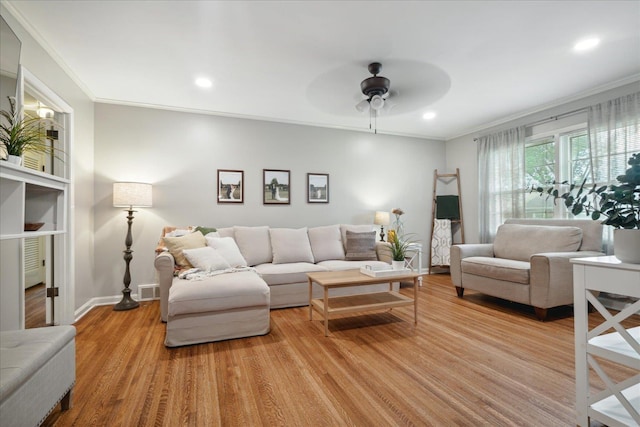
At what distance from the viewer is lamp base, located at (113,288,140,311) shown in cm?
336

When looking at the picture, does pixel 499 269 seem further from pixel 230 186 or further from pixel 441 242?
pixel 230 186

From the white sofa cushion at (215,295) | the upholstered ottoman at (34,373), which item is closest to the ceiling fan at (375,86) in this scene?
the white sofa cushion at (215,295)

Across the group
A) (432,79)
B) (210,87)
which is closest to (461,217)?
(432,79)

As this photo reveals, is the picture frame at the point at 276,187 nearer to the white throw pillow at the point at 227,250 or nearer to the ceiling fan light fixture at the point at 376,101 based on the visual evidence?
the white throw pillow at the point at 227,250

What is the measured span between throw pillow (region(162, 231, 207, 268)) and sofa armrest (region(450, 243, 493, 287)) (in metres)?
3.13

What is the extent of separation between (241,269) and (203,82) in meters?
2.05

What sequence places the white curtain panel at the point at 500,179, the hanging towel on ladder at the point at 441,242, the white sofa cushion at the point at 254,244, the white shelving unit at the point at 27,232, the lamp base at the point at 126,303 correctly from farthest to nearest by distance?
the hanging towel on ladder at the point at 441,242, the white curtain panel at the point at 500,179, the white sofa cushion at the point at 254,244, the lamp base at the point at 126,303, the white shelving unit at the point at 27,232

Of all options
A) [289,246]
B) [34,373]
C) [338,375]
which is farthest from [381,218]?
[34,373]

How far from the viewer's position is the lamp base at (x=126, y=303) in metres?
3.36

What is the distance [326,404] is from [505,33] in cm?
299

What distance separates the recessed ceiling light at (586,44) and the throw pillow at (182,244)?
4.02 metres

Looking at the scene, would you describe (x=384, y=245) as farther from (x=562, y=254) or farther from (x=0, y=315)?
(x=0, y=315)

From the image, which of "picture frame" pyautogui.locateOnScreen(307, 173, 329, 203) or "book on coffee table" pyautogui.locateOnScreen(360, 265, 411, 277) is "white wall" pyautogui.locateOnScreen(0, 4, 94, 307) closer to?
"picture frame" pyautogui.locateOnScreen(307, 173, 329, 203)

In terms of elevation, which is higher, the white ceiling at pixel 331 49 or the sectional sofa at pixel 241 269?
the white ceiling at pixel 331 49
